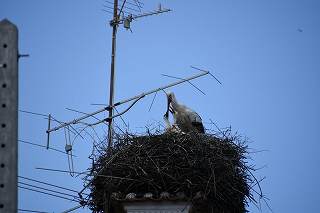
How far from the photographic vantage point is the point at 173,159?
972 centimetres

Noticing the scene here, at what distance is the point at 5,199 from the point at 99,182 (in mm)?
6697

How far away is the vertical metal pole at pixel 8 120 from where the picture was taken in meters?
3.41

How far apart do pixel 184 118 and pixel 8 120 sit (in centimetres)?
847

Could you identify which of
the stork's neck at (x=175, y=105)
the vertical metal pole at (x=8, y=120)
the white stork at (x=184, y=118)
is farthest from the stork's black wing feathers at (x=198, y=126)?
the vertical metal pole at (x=8, y=120)

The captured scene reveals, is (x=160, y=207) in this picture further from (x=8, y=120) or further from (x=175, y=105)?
(x=8, y=120)

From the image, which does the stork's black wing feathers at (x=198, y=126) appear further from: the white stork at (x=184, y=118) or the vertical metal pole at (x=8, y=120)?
the vertical metal pole at (x=8, y=120)

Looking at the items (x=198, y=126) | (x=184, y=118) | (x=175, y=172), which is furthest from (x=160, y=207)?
(x=184, y=118)

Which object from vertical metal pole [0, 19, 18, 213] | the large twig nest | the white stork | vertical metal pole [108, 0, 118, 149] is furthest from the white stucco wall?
vertical metal pole [0, 19, 18, 213]

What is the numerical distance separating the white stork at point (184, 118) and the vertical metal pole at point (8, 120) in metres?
8.06

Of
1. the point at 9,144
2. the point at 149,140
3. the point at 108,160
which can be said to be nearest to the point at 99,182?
the point at 108,160

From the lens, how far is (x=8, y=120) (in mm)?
3479

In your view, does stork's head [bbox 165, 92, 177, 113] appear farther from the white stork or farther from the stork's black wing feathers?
the stork's black wing feathers

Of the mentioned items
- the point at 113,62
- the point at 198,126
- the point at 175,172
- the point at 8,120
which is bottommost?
the point at 8,120

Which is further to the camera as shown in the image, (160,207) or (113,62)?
(113,62)
